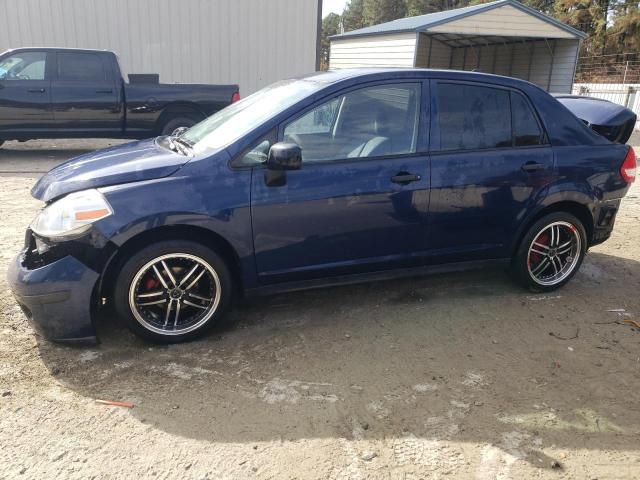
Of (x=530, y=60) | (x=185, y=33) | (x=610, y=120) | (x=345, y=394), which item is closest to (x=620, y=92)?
(x=530, y=60)

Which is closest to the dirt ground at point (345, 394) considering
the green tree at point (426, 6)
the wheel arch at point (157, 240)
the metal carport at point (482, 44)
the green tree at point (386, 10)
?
the wheel arch at point (157, 240)

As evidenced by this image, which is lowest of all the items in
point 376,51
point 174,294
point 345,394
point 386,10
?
point 345,394

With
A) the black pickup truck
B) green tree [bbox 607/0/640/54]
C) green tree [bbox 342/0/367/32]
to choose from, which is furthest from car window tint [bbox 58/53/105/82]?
green tree [bbox 342/0/367/32]

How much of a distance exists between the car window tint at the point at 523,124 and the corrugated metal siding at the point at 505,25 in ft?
39.5

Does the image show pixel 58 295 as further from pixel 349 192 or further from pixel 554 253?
pixel 554 253

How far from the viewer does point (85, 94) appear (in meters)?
9.25

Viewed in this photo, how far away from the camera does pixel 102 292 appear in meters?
3.29

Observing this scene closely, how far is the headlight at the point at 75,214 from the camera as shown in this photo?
3037 millimetres

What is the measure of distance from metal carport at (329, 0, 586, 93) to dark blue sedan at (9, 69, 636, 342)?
1175cm

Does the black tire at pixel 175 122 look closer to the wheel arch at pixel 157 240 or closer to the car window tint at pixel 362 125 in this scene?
the car window tint at pixel 362 125

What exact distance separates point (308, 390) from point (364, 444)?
511mm

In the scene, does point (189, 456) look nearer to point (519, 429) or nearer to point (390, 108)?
point (519, 429)

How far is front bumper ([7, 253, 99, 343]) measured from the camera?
3.04 meters

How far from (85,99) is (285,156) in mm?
7499
